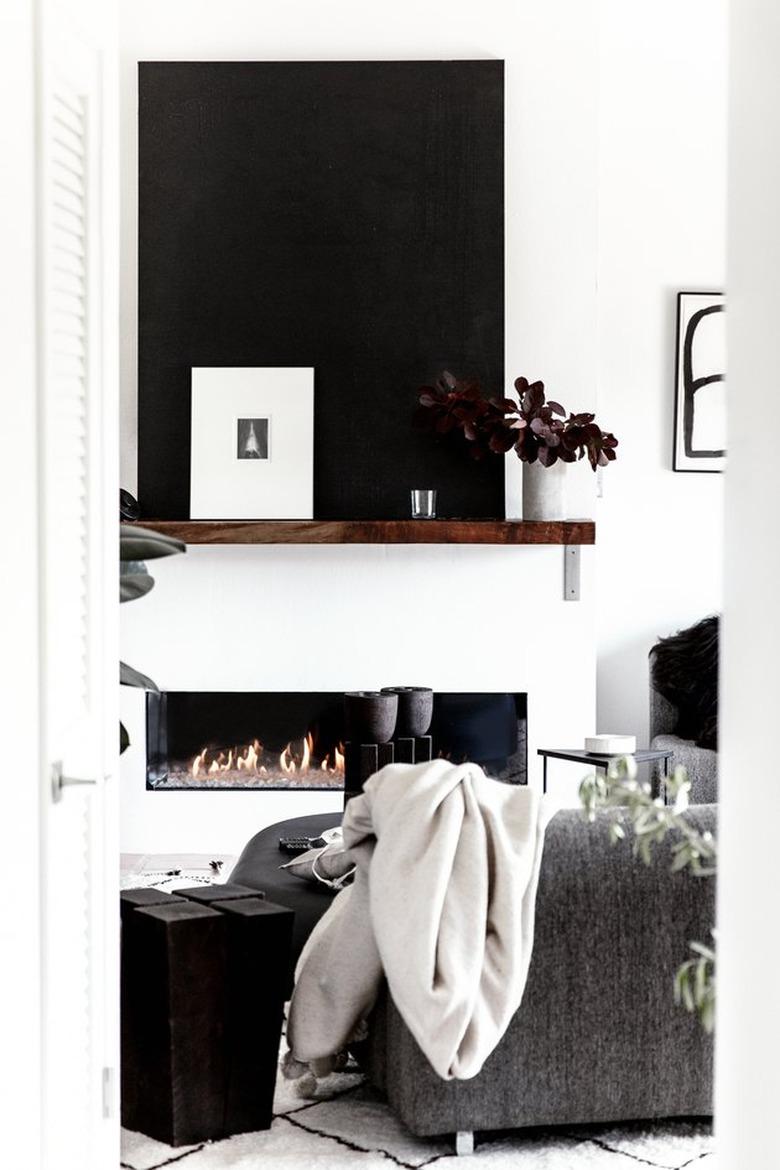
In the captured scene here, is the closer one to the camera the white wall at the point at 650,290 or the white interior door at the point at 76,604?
the white interior door at the point at 76,604

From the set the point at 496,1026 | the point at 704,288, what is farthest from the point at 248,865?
the point at 704,288

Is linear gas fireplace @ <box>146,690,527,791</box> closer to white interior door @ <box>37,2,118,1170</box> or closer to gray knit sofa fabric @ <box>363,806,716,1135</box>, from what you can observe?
gray knit sofa fabric @ <box>363,806,716,1135</box>

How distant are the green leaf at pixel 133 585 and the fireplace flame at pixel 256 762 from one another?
2896 mm

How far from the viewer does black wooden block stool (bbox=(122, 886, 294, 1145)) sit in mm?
2744

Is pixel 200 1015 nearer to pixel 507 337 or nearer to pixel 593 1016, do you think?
pixel 593 1016

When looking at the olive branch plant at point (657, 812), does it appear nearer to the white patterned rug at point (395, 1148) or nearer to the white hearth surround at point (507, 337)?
the white patterned rug at point (395, 1148)

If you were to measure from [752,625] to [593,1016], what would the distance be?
5.62 ft

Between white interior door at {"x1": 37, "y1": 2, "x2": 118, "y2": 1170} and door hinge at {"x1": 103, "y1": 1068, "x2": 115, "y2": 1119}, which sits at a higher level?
white interior door at {"x1": 37, "y1": 2, "x2": 118, "y2": 1170}

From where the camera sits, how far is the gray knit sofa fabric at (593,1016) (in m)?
2.71

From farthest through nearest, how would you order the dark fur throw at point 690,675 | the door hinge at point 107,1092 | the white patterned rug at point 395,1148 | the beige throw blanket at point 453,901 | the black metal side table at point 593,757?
the dark fur throw at point 690,675
the black metal side table at point 593,757
the white patterned rug at point 395,1148
the beige throw blanket at point 453,901
the door hinge at point 107,1092

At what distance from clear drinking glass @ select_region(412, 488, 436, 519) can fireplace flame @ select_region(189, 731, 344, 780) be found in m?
0.97

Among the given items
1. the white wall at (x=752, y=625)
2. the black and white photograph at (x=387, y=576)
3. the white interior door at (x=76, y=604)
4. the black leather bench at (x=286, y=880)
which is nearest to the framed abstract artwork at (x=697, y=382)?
the black and white photograph at (x=387, y=576)

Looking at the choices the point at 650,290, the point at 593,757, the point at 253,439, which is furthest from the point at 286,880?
the point at 650,290

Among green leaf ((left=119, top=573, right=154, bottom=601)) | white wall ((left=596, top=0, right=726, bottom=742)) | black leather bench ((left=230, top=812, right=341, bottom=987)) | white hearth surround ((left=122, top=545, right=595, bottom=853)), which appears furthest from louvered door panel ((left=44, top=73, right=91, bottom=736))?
white wall ((left=596, top=0, right=726, bottom=742))
